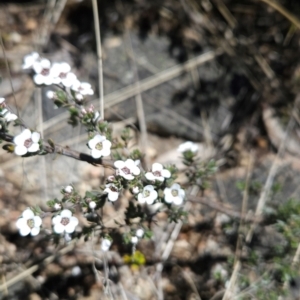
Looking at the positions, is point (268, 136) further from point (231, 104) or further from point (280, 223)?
point (280, 223)

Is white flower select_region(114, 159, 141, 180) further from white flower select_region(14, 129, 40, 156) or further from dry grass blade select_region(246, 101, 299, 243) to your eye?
dry grass blade select_region(246, 101, 299, 243)

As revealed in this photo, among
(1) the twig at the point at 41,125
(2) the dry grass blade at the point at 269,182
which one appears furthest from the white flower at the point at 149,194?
(1) the twig at the point at 41,125

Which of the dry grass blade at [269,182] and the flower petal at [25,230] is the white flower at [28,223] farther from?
the dry grass blade at [269,182]

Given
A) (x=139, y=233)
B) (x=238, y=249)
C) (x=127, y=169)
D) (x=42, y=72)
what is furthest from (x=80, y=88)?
(x=238, y=249)

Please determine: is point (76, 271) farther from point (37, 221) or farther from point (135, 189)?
point (135, 189)

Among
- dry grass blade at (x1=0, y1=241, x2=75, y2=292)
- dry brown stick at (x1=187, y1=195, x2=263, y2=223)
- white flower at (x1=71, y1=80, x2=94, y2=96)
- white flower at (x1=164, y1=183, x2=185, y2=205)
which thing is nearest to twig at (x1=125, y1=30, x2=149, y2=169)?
dry brown stick at (x1=187, y1=195, x2=263, y2=223)

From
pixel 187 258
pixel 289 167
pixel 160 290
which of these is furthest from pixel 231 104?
pixel 160 290
